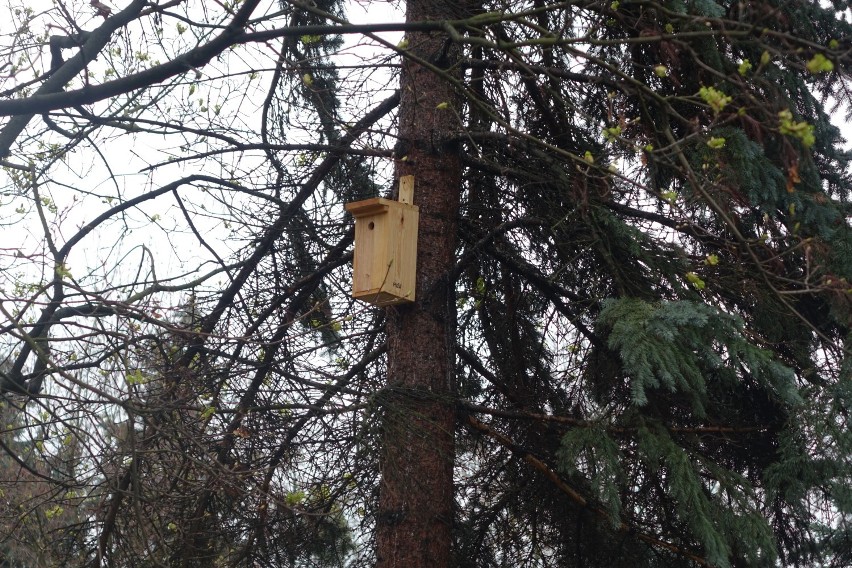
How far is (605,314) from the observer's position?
4105 mm

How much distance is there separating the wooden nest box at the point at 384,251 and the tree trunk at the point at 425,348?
14 centimetres

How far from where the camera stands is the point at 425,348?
15.1ft

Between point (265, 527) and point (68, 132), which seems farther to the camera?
point (265, 527)

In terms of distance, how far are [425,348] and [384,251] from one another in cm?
53

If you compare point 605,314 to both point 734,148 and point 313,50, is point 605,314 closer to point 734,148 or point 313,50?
point 734,148

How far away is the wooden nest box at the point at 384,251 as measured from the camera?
4.45m

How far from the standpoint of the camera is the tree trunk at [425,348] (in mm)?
4363

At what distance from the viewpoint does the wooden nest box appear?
445cm

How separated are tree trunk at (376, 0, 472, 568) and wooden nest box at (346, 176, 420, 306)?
0.46 ft

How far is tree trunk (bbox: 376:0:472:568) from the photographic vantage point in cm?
436

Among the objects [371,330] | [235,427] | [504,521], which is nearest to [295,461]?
[235,427]

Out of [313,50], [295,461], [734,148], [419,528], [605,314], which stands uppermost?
[313,50]

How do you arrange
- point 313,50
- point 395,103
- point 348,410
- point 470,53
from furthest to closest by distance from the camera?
point 313,50 → point 395,103 → point 470,53 → point 348,410

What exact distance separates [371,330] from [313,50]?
2.02m
